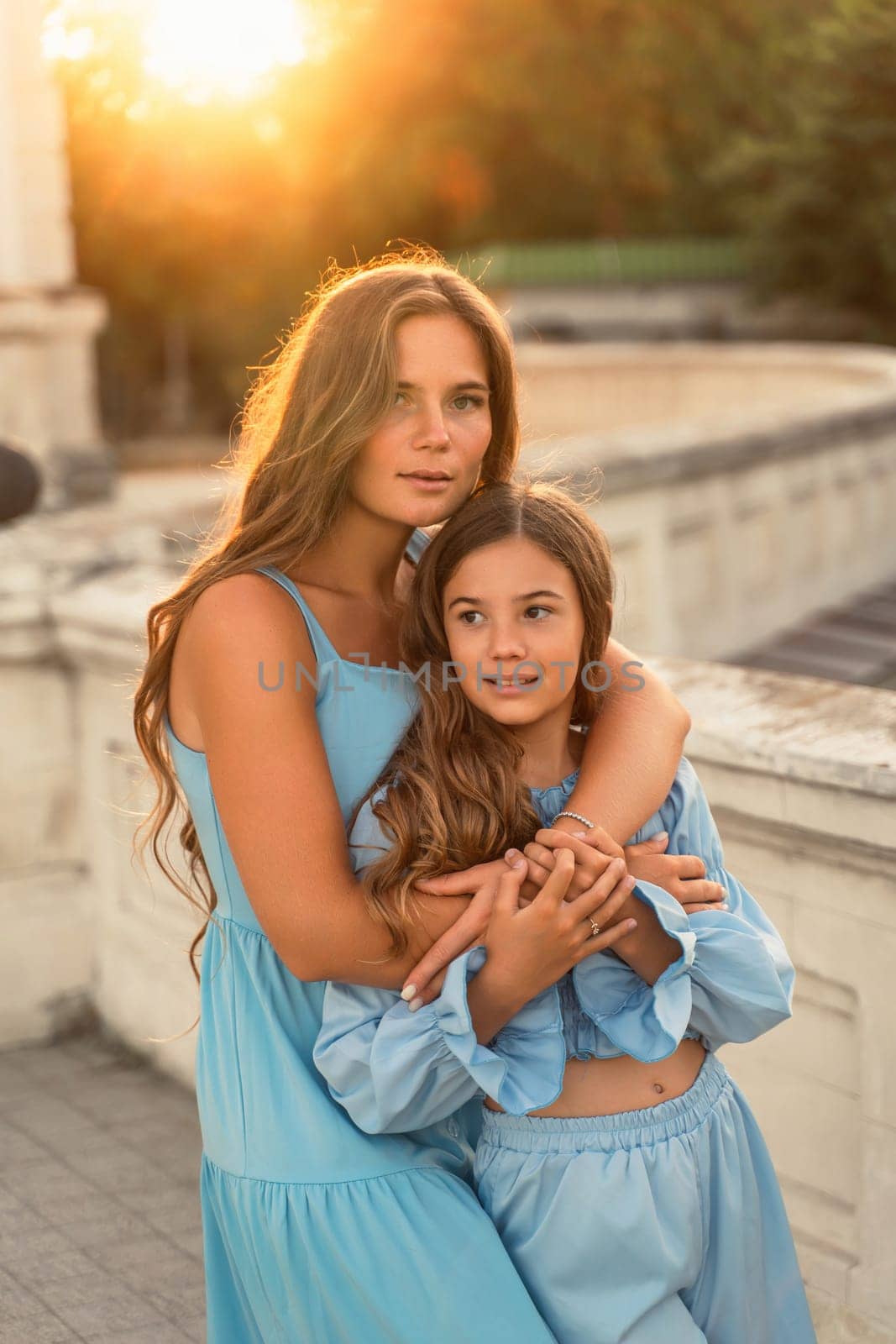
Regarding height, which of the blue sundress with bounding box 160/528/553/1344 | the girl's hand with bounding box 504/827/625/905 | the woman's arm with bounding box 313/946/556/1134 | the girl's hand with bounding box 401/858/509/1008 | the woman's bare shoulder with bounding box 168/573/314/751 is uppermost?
the woman's bare shoulder with bounding box 168/573/314/751

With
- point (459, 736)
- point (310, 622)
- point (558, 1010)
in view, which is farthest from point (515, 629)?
point (558, 1010)

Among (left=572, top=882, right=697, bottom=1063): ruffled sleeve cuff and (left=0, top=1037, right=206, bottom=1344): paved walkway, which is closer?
(left=572, top=882, right=697, bottom=1063): ruffled sleeve cuff

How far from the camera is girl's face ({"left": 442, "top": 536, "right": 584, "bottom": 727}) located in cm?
192

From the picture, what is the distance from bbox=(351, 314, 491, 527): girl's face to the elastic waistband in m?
0.78

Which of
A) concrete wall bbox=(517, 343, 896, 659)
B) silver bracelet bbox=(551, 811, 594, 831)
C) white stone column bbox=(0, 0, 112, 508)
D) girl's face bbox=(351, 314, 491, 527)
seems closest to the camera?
silver bracelet bbox=(551, 811, 594, 831)

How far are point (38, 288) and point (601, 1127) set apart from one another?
9.73 m

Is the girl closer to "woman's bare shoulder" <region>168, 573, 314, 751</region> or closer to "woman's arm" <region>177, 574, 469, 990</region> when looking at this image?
"woman's arm" <region>177, 574, 469, 990</region>

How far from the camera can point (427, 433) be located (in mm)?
1986

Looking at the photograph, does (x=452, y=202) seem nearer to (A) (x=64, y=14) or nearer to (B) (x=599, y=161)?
(B) (x=599, y=161)

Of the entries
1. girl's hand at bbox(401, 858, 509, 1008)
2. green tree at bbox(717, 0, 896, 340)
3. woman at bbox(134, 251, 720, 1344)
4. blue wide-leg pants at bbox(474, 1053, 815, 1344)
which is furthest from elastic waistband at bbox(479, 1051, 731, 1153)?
green tree at bbox(717, 0, 896, 340)

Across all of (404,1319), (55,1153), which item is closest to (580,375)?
(55,1153)

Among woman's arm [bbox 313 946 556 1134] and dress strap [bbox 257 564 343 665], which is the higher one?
dress strap [bbox 257 564 343 665]

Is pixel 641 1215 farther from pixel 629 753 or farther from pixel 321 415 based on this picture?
pixel 321 415

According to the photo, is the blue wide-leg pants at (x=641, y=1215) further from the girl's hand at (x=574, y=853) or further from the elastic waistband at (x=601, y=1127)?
the girl's hand at (x=574, y=853)
